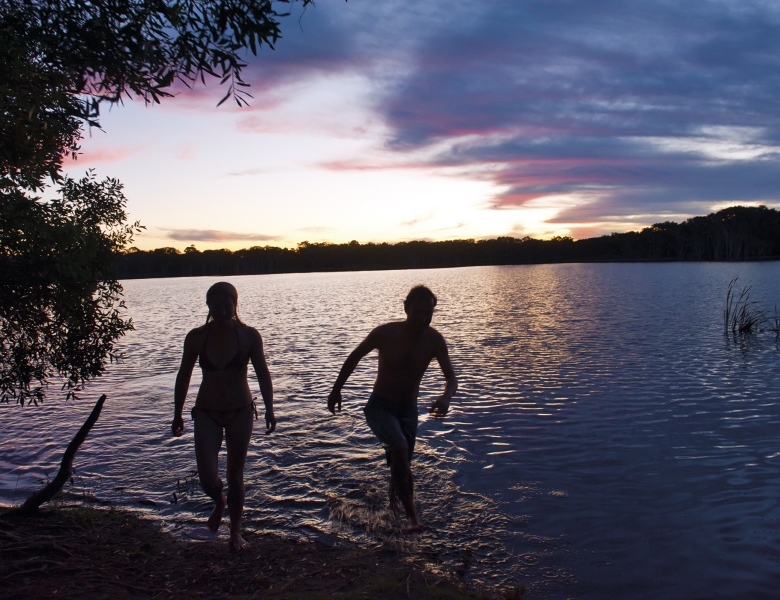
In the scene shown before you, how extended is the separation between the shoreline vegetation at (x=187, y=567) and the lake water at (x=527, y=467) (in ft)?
1.22

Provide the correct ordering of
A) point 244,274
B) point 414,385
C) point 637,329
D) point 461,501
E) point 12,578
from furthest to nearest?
point 244,274 < point 637,329 < point 461,501 < point 414,385 < point 12,578

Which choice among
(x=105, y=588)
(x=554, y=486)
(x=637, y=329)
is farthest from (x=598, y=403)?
(x=637, y=329)

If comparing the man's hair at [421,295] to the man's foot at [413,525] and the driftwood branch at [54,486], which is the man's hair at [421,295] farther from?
the driftwood branch at [54,486]

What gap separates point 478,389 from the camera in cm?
1258

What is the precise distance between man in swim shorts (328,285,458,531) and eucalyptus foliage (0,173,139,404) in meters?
3.59

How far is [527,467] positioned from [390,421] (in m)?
2.86

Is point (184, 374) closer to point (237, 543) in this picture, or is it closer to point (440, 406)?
point (237, 543)

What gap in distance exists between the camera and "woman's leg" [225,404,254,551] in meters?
4.80

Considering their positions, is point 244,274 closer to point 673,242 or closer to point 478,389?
point 673,242

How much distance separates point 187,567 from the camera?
4.55 meters

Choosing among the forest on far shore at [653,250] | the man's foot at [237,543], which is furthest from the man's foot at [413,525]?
the forest on far shore at [653,250]

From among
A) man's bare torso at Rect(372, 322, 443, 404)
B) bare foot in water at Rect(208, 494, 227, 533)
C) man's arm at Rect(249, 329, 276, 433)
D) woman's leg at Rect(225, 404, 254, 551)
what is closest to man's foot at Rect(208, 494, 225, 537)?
bare foot in water at Rect(208, 494, 227, 533)

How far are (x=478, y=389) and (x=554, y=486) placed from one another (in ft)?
19.1

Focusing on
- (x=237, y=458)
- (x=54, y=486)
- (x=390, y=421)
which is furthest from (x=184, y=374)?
(x=390, y=421)
